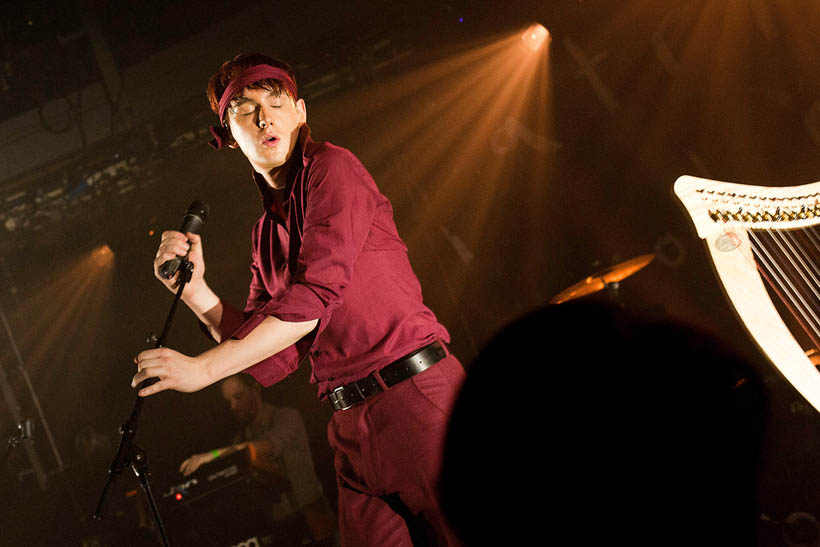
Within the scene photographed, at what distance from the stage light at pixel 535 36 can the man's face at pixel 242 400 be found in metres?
3.74

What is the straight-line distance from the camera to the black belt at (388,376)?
1514 millimetres

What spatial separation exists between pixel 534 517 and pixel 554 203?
306 centimetres

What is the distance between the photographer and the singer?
1.37 metres

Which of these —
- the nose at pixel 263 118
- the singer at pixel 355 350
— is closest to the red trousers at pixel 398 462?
the singer at pixel 355 350

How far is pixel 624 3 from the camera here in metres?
4.70

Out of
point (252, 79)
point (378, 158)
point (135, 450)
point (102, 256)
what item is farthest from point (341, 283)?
point (102, 256)

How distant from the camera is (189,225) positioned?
196 cm

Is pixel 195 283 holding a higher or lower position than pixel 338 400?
higher

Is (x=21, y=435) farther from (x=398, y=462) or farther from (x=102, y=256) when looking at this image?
(x=398, y=462)

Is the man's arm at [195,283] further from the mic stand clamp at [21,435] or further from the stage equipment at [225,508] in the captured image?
the mic stand clamp at [21,435]

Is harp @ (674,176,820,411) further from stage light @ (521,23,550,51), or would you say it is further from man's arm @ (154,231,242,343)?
stage light @ (521,23,550,51)

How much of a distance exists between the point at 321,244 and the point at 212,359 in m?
0.35

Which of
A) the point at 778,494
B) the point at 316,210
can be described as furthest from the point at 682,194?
the point at 778,494

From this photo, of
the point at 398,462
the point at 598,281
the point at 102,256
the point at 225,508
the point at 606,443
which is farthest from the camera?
the point at 102,256
